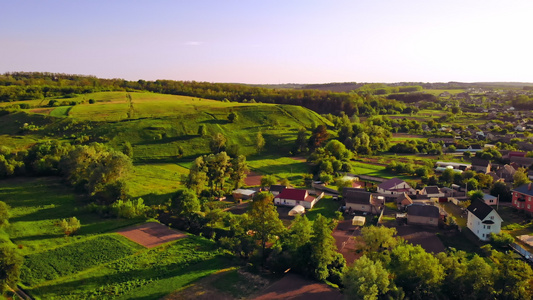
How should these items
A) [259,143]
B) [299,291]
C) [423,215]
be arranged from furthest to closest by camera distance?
[259,143]
[423,215]
[299,291]

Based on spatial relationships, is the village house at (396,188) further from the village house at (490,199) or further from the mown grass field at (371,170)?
the mown grass field at (371,170)

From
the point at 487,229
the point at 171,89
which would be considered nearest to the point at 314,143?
the point at 487,229

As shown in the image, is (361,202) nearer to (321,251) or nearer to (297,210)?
(297,210)

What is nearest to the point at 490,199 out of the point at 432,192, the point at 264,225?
the point at 432,192

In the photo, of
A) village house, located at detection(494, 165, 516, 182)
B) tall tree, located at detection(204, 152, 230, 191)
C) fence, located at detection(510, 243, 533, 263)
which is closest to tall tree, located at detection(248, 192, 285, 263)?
tall tree, located at detection(204, 152, 230, 191)

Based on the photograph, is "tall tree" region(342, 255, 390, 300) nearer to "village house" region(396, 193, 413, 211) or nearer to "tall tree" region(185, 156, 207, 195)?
"village house" region(396, 193, 413, 211)

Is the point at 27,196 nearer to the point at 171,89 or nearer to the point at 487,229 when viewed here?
the point at 487,229
